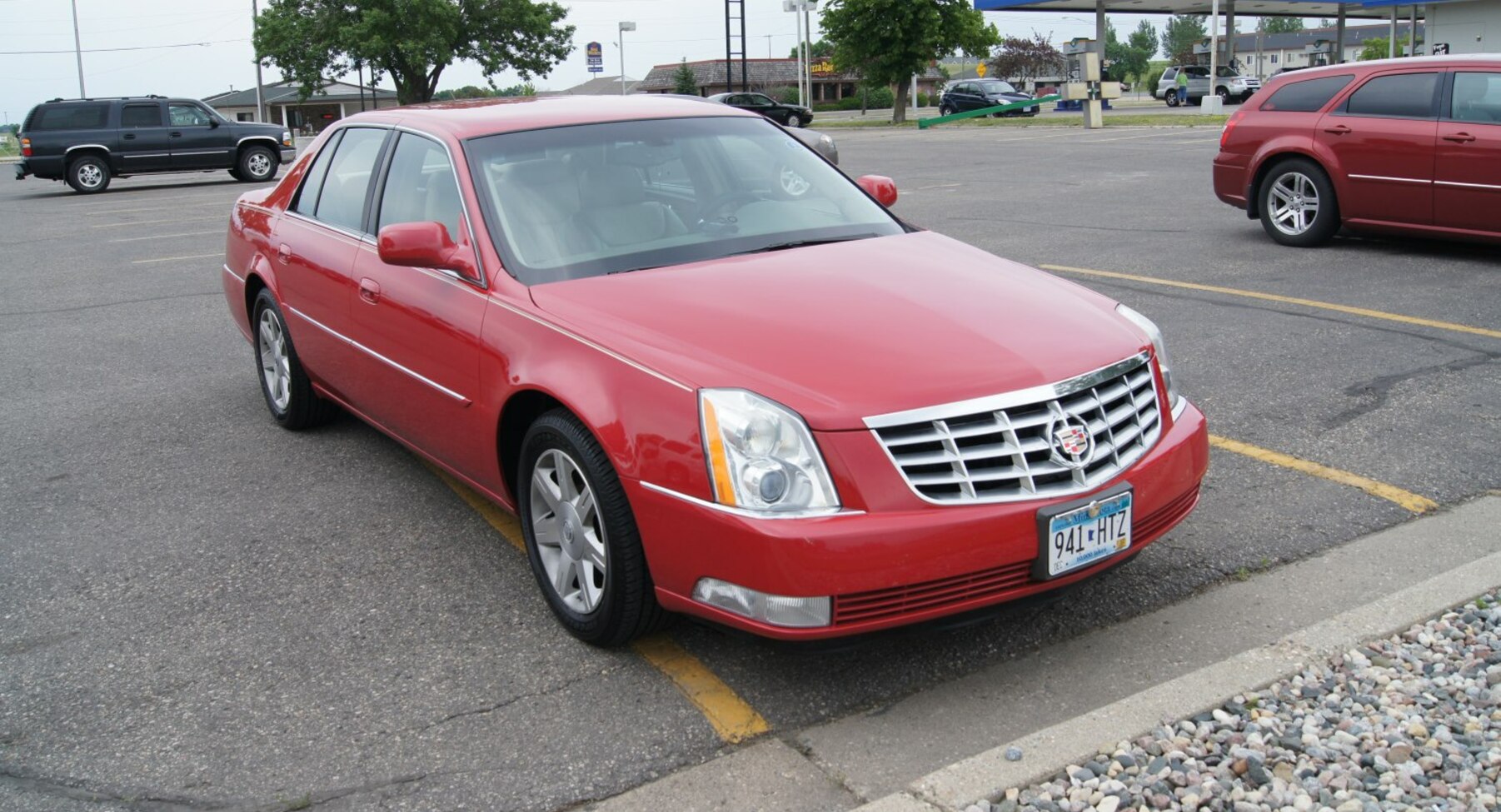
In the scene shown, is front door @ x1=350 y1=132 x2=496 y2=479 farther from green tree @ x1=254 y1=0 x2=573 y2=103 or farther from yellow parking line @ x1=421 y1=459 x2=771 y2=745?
green tree @ x1=254 y1=0 x2=573 y2=103

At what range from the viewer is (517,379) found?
377 centimetres

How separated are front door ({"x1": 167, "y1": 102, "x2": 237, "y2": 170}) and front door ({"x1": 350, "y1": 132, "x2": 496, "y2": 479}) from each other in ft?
76.1

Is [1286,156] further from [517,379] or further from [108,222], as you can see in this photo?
[108,222]

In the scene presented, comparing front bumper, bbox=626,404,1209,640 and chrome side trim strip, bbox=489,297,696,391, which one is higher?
chrome side trim strip, bbox=489,297,696,391

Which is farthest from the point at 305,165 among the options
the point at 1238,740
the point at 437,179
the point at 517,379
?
the point at 1238,740

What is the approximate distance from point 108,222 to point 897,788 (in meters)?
18.8

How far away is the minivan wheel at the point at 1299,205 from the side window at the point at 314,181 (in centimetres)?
757

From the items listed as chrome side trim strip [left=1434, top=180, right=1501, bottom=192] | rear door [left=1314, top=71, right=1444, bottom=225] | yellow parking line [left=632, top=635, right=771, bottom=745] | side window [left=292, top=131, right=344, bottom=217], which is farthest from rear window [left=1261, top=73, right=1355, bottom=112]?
yellow parking line [left=632, top=635, right=771, bottom=745]

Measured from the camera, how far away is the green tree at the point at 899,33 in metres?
45.7

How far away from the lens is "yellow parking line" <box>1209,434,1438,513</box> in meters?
4.57

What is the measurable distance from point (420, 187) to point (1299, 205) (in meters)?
7.85

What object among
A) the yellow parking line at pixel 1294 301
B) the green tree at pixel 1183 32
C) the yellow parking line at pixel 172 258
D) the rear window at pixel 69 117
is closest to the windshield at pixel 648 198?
the yellow parking line at pixel 1294 301

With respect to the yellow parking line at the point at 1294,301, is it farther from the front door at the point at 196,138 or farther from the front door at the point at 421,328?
the front door at the point at 196,138

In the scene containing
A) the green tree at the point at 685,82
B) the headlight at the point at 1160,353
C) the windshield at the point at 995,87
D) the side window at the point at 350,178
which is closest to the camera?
the headlight at the point at 1160,353
